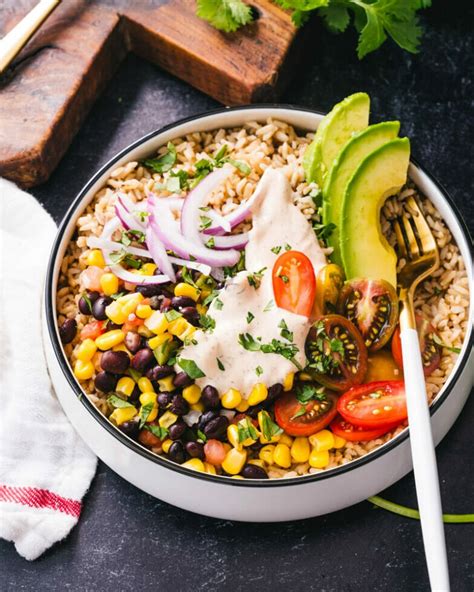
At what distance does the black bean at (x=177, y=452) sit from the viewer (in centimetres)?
367

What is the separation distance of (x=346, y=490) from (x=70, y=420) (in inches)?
48.6

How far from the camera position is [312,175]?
4.03m

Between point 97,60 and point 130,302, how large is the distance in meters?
1.46

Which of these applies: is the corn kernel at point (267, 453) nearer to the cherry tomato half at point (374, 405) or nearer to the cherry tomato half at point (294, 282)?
the cherry tomato half at point (374, 405)

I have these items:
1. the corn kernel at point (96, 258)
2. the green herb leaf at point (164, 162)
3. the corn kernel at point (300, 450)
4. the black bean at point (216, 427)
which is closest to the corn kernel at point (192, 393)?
the black bean at point (216, 427)

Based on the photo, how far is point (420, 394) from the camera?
3.52 metres

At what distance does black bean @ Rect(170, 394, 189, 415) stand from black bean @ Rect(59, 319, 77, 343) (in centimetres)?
53

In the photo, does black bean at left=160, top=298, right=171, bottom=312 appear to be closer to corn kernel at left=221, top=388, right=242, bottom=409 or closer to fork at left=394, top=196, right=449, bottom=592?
corn kernel at left=221, top=388, right=242, bottom=409

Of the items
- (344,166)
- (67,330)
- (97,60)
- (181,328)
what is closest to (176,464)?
(181,328)

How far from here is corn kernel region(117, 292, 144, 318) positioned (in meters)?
3.75

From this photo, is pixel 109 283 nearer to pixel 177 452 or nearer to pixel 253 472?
pixel 177 452

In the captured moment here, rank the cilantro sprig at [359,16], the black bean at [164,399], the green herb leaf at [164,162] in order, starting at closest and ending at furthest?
the black bean at [164,399] < the green herb leaf at [164,162] < the cilantro sprig at [359,16]

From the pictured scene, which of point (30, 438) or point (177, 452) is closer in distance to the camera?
point (177, 452)

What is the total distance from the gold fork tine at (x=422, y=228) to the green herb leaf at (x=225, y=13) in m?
1.23
